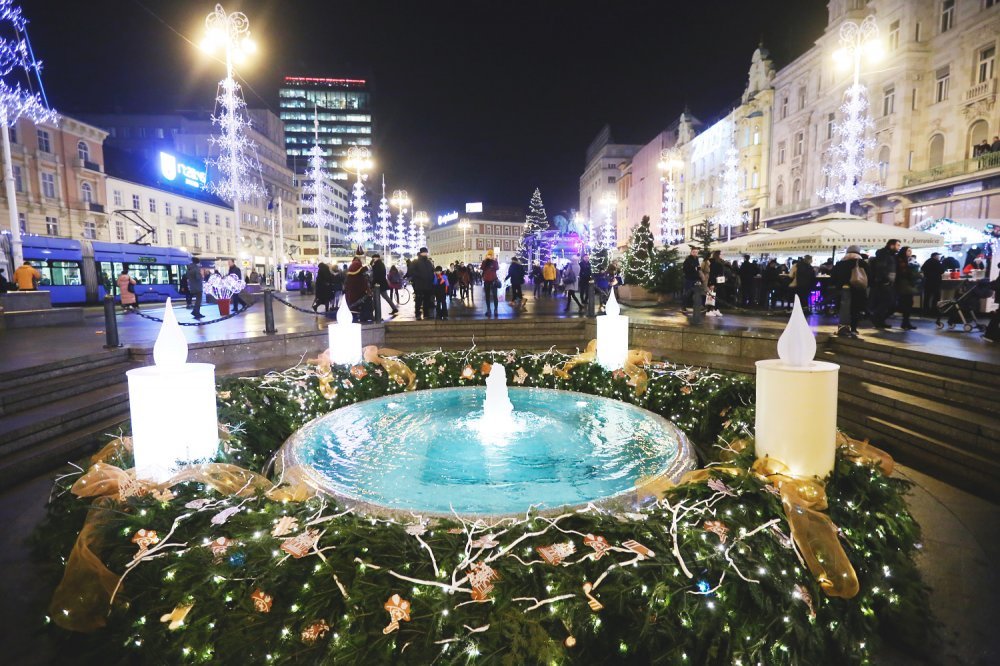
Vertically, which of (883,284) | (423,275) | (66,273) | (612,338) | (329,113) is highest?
(329,113)

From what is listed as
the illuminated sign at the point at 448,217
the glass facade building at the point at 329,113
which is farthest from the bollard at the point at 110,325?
the glass facade building at the point at 329,113

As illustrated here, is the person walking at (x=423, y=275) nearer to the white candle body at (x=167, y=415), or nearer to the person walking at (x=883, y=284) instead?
the white candle body at (x=167, y=415)

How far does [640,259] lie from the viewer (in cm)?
2147

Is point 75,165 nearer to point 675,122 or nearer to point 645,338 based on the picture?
point 645,338

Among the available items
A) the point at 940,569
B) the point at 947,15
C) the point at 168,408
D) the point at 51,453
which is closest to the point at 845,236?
the point at 940,569

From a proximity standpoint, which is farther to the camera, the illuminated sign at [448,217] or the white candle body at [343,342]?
the illuminated sign at [448,217]

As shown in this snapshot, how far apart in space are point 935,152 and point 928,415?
1147 inches

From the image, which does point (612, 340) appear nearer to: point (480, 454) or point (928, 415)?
point (480, 454)

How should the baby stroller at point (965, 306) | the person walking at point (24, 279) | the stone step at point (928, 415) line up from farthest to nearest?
1. the person walking at point (24, 279)
2. the baby stroller at point (965, 306)
3. the stone step at point (928, 415)

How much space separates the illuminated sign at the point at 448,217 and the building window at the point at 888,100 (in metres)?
102

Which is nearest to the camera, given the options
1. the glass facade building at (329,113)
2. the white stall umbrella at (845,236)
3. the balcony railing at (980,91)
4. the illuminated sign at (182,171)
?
the white stall umbrella at (845,236)

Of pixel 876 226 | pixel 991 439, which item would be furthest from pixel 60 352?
pixel 876 226

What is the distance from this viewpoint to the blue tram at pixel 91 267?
73.3 feet

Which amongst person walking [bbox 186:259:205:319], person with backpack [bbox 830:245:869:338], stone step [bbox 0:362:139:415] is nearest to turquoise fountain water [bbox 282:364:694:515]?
stone step [bbox 0:362:139:415]
